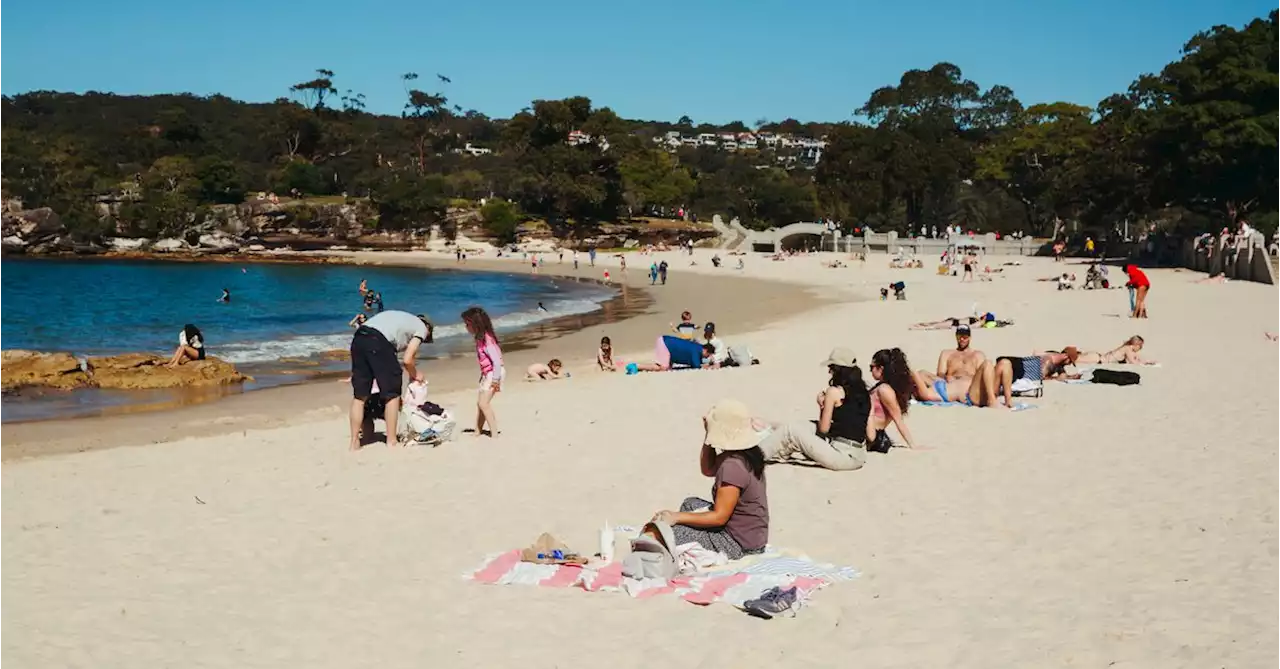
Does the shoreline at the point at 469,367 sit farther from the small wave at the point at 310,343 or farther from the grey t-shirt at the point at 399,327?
the grey t-shirt at the point at 399,327

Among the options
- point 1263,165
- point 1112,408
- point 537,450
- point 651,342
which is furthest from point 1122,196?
point 537,450

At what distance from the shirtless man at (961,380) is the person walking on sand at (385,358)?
568 centimetres

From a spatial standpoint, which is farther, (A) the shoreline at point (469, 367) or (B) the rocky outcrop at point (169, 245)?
(B) the rocky outcrop at point (169, 245)

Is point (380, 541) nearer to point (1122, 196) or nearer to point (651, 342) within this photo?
point (651, 342)

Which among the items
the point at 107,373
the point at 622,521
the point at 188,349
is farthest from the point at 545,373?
the point at 622,521

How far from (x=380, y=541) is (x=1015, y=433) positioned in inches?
250

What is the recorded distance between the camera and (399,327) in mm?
10180

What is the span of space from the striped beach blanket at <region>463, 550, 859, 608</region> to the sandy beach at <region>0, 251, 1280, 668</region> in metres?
0.12

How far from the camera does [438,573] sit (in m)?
6.50

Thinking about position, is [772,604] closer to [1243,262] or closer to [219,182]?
[1243,262]

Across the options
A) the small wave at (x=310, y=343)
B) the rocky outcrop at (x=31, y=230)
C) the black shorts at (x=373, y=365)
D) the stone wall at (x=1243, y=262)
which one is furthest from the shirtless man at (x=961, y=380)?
the rocky outcrop at (x=31, y=230)

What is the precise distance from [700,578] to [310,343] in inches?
844

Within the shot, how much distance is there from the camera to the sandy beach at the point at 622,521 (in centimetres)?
529

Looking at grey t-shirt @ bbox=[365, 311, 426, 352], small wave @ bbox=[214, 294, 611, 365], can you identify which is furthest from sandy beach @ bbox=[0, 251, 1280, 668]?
small wave @ bbox=[214, 294, 611, 365]
